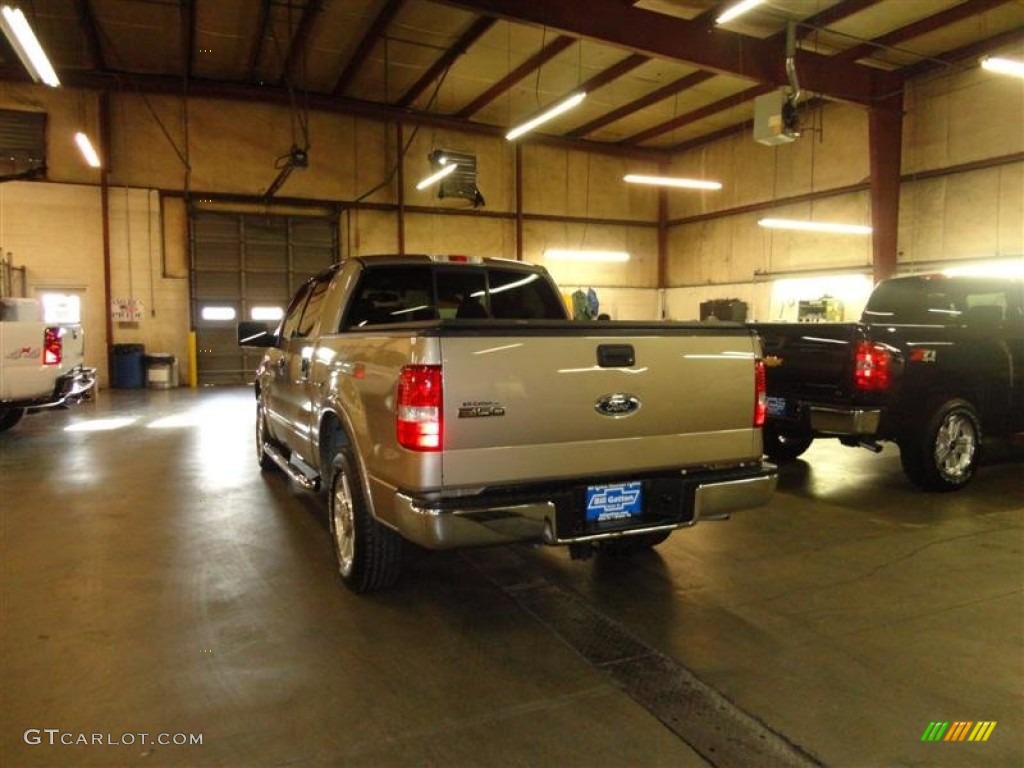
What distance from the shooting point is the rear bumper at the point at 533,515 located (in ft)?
9.61

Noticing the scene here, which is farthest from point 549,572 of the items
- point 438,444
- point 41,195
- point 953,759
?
point 41,195

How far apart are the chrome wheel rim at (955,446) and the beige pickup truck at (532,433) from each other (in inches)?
133

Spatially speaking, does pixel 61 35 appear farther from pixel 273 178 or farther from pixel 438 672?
pixel 438 672

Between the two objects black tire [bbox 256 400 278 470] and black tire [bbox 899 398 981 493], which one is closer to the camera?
black tire [bbox 899 398 981 493]

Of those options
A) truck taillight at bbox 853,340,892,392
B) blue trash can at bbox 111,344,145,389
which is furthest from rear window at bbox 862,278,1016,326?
blue trash can at bbox 111,344,145,389

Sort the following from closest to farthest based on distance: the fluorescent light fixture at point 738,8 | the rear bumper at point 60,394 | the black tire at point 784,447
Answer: the black tire at point 784,447 < the rear bumper at point 60,394 < the fluorescent light fixture at point 738,8

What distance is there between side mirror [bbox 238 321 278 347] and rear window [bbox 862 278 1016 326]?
6.05 m

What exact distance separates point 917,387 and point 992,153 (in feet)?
36.0

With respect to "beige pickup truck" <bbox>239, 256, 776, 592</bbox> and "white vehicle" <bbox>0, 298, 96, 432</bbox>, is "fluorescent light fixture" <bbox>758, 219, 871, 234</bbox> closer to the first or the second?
"beige pickup truck" <bbox>239, 256, 776, 592</bbox>

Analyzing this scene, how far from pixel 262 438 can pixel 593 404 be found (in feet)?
15.2

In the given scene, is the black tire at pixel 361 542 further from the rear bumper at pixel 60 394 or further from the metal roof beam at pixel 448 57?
the metal roof beam at pixel 448 57

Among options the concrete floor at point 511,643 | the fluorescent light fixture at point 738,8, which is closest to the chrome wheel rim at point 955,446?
the concrete floor at point 511,643

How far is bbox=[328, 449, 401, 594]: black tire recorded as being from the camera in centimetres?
362

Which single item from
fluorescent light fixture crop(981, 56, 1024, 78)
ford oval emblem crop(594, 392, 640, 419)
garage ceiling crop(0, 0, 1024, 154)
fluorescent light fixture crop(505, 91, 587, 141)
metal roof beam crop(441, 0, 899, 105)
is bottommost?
ford oval emblem crop(594, 392, 640, 419)
